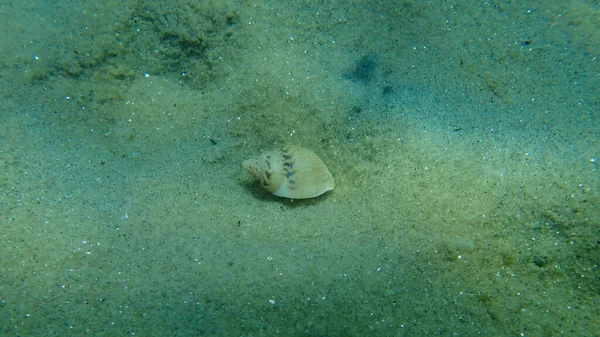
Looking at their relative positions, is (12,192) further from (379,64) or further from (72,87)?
(379,64)

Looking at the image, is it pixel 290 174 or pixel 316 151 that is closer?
pixel 290 174

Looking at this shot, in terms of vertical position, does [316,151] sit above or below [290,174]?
above

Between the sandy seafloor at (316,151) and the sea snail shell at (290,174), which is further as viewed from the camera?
the sea snail shell at (290,174)

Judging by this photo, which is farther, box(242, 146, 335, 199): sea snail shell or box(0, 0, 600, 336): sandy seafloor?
box(242, 146, 335, 199): sea snail shell
